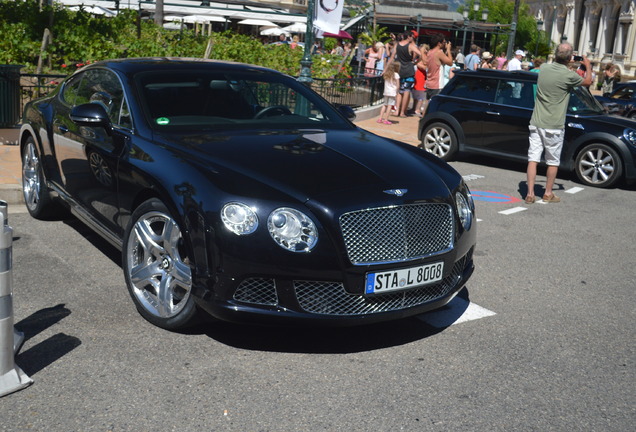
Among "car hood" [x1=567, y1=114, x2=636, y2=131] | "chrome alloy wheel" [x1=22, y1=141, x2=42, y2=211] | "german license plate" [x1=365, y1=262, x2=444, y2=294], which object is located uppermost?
"car hood" [x1=567, y1=114, x2=636, y2=131]

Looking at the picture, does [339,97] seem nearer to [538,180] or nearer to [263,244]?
[538,180]

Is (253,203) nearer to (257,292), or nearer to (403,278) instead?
(257,292)

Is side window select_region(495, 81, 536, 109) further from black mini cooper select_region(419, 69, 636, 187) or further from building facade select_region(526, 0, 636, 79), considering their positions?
building facade select_region(526, 0, 636, 79)

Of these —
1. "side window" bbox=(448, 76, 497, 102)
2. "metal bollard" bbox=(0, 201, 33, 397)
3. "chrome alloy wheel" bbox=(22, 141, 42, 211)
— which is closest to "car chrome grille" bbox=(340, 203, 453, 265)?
"metal bollard" bbox=(0, 201, 33, 397)

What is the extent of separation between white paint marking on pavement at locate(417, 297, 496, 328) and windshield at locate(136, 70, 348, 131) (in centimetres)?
156

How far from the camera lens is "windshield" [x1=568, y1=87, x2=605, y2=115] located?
11.2 meters

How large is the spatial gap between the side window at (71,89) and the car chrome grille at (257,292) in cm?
294

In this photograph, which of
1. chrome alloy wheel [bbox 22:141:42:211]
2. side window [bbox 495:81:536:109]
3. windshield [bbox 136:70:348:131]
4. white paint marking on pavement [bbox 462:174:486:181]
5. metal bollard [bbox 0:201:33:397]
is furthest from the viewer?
side window [bbox 495:81:536:109]

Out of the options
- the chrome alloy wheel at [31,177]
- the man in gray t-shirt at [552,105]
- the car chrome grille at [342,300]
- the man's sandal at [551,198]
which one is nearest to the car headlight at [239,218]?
the car chrome grille at [342,300]

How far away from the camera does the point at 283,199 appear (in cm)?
403

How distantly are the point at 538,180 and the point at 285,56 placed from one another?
7.28m

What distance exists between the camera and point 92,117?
16.6 ft

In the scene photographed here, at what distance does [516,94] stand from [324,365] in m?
8.48

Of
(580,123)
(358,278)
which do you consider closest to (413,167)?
(358,278)
